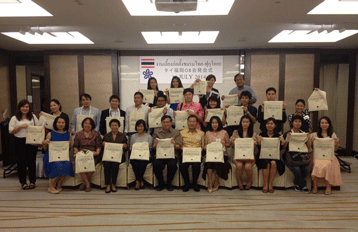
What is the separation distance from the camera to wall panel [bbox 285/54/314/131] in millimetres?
6918

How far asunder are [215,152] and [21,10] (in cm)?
391

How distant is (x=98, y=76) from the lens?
704cm

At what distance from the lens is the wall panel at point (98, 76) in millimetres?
7023

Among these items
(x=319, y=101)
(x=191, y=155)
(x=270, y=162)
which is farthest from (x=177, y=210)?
(x=319, y=101)

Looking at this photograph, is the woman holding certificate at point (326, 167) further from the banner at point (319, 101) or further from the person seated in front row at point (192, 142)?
the person seated in front row at point (192, 142)

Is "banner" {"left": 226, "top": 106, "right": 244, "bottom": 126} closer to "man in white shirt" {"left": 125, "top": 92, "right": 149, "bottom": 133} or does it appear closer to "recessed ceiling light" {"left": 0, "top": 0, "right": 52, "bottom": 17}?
"man in white shirt" {"left": 125, "top": 92, "right": 149, "bottom": 133}

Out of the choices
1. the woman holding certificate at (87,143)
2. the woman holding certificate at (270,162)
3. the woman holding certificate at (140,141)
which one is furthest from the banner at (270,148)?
the woman holding certificate at (87,143)

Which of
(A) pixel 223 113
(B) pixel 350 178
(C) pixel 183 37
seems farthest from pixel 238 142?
(C) pixel 183 37

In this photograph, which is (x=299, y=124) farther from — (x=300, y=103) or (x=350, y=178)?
(x=350, y=178)

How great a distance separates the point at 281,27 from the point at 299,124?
207 centimetres

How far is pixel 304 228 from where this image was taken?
2840mm

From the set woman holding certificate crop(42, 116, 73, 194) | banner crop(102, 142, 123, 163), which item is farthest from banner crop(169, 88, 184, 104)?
woman holding certificate crop(42, 116, 73, 194)

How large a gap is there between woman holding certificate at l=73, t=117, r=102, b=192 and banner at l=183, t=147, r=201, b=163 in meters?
1.40

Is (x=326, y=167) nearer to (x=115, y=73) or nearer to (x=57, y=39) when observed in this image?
(x=115, y=73)
